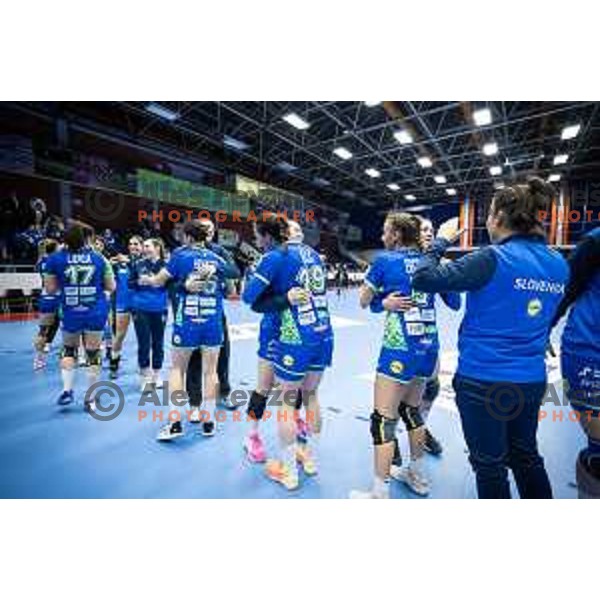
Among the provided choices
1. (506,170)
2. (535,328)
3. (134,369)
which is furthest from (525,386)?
(506,170)

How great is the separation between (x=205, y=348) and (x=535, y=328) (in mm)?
2086

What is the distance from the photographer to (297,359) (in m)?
2.08

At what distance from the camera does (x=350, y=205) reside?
22.8 m

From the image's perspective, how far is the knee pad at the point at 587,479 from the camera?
1.67 metres

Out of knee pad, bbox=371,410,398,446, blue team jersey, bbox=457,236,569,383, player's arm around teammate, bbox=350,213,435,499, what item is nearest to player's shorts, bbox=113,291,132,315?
player's arm around teammate, bbox=350,213,435,499

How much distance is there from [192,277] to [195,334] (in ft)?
1.33

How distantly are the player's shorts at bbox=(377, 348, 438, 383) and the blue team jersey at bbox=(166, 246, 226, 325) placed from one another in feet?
4.41

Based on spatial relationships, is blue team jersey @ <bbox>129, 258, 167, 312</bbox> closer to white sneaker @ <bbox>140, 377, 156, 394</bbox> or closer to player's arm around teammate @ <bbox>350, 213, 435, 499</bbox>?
white sneaker @ <bbox>140, 377, 156, 394</bbox>

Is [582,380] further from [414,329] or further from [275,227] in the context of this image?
[275,227]

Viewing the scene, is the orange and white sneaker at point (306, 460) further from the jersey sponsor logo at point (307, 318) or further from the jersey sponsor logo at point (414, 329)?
the jersey sponsor logo at point (414, 329)

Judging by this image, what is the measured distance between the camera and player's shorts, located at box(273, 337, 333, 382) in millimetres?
2082

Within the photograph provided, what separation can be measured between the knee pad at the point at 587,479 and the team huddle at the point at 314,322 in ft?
0.90

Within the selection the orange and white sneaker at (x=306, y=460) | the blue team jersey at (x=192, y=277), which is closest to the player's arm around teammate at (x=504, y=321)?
the orange and white sneaker at (x=306, y=460)

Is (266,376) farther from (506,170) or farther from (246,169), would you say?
(506,170)
